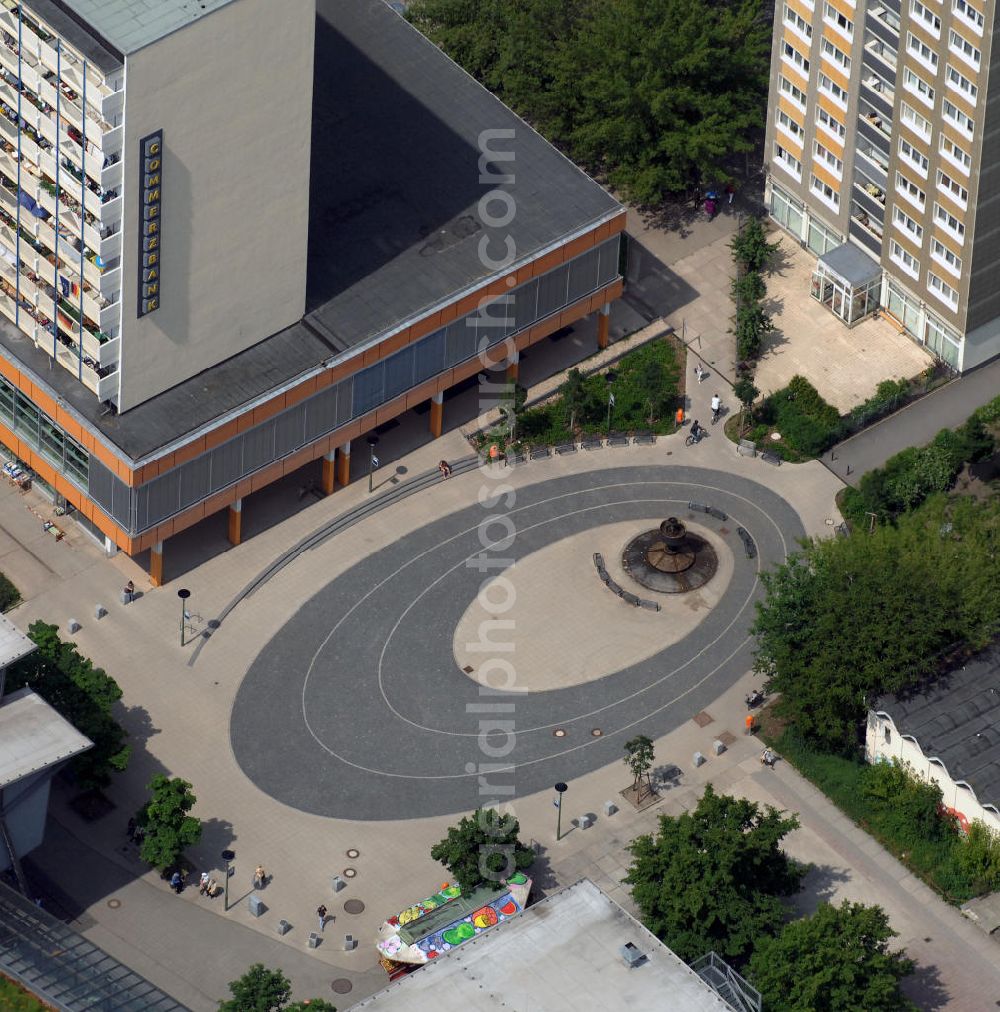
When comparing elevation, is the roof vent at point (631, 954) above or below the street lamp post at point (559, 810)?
below

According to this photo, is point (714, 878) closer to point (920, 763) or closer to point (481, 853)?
point (481, 853)

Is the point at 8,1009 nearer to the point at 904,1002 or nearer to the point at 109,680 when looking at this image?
the point at 109,680

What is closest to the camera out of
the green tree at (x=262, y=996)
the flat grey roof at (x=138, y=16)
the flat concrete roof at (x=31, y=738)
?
the green tree at (x=262, y=996)

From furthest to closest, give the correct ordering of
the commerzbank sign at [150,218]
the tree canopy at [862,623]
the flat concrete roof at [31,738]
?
1. the tree canopy at [862,623]
2. the commerzbank sign at [150,218]
3. the flat concrete roof at [31,738]

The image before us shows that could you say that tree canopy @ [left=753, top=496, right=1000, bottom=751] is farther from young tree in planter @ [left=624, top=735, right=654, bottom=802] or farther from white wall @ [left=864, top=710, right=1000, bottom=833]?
young tree in planter @ [left=624, top=735, right=654, bottom=802]

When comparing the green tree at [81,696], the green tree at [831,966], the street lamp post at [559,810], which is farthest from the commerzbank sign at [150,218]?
the green tree at [831,966]

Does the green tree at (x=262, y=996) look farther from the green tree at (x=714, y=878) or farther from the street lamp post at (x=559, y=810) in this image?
the street lamp post at (x=559, y=810)

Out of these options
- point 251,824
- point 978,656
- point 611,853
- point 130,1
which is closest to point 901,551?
point 978,656

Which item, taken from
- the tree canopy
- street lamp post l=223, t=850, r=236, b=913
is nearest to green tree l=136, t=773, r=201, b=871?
street lamp post l=223, t=850, r=236, b=913
